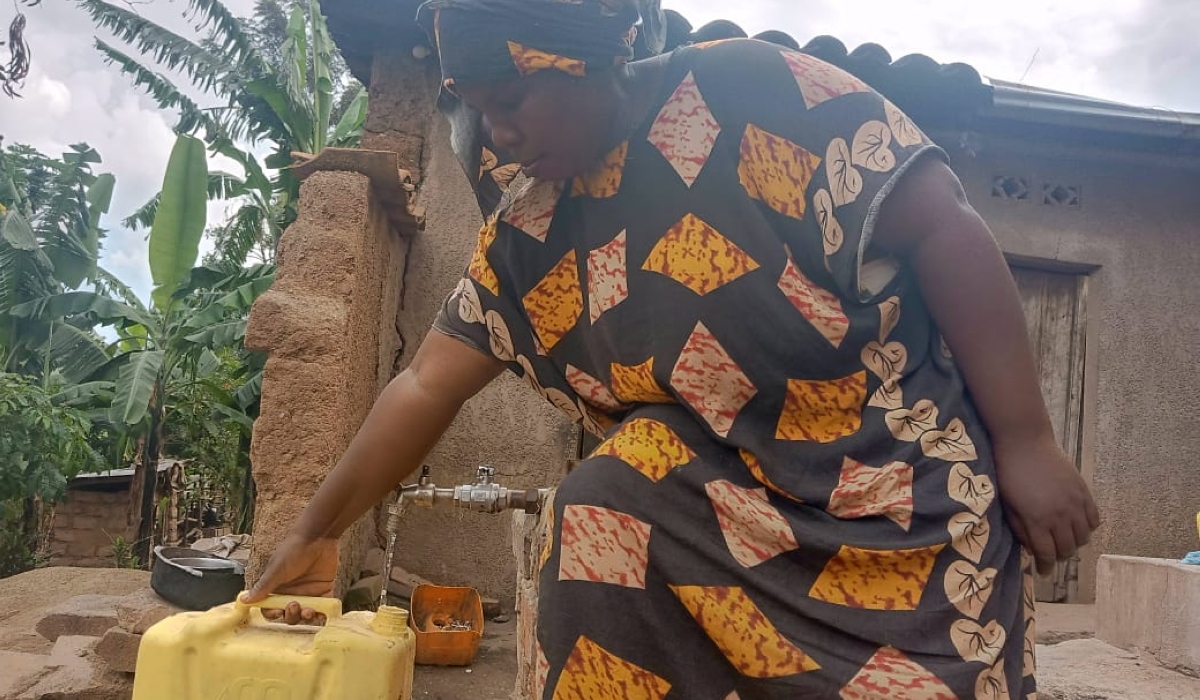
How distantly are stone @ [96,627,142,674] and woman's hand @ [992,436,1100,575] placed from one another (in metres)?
3.34

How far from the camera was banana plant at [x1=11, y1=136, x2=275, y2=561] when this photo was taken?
6488 millimetres

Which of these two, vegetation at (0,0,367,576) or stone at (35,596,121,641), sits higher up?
vegetation at (0,0,367,576)

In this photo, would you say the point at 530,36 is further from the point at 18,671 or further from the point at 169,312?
the point at 169,312

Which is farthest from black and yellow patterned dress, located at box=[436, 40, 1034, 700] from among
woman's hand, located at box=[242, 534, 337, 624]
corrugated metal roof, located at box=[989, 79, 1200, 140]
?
corrugated metal roof, located at box=[989, 79, 1200, 140]

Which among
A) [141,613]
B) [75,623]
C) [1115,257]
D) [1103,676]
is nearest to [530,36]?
[1103,676]

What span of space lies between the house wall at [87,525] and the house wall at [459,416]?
7551mm

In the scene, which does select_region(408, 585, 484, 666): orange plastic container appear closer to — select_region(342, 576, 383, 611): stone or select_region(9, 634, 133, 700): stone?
select_region(342, 576, 383, 611): stone

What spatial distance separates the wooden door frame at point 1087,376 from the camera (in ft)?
14.9

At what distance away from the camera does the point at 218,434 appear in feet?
29.6

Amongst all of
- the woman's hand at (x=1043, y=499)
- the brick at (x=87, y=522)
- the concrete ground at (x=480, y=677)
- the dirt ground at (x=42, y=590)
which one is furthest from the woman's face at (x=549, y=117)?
the brick at (x=87, y=522)

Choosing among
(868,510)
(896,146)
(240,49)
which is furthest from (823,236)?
(240,49)

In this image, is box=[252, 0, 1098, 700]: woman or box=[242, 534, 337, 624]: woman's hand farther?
box=[242, 534, 337, 624]: woman's hand

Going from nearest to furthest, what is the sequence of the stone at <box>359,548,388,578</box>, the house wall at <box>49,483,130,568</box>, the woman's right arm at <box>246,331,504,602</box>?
the woman's right arm at <box>246,331,504,602</box>, the stone at <box>359,548,388,578</box>, the house wall at <box>49,483,130,568</box>

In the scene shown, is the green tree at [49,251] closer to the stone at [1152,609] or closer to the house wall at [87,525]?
the house wall at [87,525]
